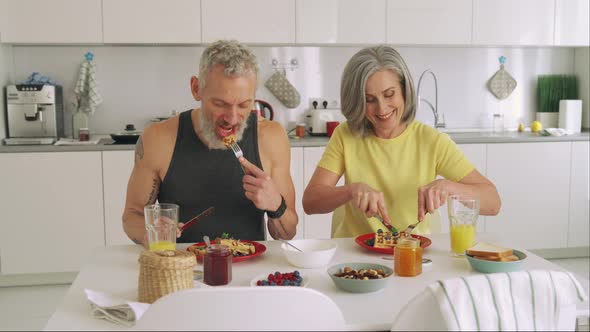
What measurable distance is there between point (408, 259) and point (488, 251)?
24 cm

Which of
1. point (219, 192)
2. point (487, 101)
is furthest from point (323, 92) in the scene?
point (219, 192)

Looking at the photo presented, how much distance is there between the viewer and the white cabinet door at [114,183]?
4.06m

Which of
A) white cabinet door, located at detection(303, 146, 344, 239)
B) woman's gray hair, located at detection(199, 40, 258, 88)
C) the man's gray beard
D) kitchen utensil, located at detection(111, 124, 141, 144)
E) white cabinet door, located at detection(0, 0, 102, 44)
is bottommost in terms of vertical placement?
white cabinet door, located at detection(303, 146, 344, 239)

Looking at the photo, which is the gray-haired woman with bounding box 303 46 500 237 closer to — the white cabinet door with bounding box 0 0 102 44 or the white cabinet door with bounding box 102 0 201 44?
the white cabinet door with bounding box 102 0 201 44

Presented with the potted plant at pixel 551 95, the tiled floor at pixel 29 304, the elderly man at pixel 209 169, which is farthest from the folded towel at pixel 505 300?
the potted plant at pixel 551 95

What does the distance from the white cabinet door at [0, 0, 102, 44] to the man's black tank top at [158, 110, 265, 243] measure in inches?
83.0

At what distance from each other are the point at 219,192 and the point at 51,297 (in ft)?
6.88

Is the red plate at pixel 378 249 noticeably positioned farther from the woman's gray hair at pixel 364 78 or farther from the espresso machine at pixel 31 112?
the espresso machine at pixel 31 112

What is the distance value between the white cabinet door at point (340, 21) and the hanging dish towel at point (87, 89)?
1.39m

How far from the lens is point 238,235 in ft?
7.70

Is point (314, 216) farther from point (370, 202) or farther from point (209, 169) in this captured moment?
point (370, 202)

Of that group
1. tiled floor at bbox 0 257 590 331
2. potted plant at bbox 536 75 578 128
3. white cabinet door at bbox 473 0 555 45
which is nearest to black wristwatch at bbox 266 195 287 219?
tiled floor at bbox 0 257 590 331

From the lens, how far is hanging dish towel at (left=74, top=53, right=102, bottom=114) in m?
4.43

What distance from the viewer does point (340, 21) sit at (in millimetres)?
4383
